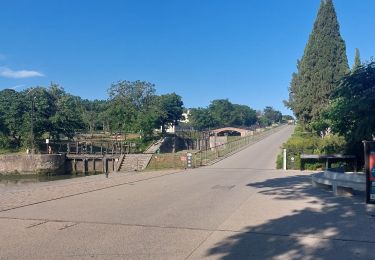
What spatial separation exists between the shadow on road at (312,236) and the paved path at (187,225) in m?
0.02

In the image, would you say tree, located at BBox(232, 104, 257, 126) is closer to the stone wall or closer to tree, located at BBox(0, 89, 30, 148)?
tree, located at BBox(0, 89, 30, 148)

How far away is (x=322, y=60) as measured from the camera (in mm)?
38188

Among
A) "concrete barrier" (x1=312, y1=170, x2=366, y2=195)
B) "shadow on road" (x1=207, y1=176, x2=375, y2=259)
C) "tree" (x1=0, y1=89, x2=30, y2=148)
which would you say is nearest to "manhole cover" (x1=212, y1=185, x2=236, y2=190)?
"concrete barrier" (x1=312, y1=170, x2=366, y2=195)

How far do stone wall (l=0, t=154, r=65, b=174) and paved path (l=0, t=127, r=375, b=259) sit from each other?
115ft

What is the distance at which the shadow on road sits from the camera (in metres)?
7.00

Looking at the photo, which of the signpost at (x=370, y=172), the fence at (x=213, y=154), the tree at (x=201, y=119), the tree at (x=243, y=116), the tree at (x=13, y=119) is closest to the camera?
the signpost at (x=370, y=172)

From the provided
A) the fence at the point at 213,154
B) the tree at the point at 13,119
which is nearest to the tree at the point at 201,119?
the tree at the point at 13,119

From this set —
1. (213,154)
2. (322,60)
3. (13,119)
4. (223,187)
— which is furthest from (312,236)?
(13,119)

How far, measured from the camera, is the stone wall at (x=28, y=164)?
48688mm

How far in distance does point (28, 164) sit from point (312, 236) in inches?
1814

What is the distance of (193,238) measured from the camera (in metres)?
8.14

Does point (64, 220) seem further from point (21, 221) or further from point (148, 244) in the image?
point (148, 244)

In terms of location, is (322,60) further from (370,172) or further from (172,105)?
(172,105)

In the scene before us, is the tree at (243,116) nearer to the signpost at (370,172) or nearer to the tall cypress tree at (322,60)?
the tall cypress tree at (322,60)
